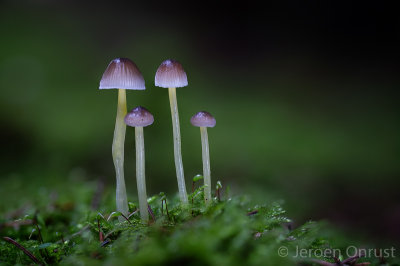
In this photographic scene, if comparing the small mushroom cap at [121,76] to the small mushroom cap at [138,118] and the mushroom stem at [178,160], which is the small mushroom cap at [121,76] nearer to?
the small mushroom cap at [138,118]

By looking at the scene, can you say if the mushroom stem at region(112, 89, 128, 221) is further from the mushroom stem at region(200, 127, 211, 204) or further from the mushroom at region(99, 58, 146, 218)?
the mushroom stem at region(200, 127, 211, 204)

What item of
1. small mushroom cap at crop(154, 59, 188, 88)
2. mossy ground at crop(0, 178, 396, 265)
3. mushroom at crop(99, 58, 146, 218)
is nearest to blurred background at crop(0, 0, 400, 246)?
mossy ground at crop(0, 178, 396, 265)

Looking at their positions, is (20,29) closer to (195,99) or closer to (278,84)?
(195,99)

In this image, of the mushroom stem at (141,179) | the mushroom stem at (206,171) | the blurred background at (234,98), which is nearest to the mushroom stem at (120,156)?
the mushroom stem at (141,179)

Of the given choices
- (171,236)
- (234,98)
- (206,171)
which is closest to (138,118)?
(206,171)

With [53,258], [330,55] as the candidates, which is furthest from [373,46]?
[53,258]

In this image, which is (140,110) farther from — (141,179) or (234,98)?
(234,98)
